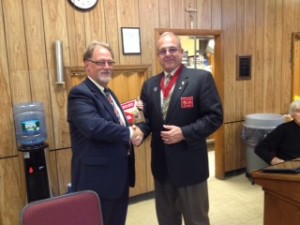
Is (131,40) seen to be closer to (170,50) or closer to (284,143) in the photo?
(170,50)

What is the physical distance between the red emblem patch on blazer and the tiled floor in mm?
1479

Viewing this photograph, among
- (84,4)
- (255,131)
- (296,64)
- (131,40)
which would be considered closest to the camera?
(84,4)

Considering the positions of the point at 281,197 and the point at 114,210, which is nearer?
the point at 281,197

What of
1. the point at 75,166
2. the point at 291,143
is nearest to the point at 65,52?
the point at 75,166

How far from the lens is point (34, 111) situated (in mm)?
2582

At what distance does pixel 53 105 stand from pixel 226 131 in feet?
7.42

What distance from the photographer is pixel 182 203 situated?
6.25 feet

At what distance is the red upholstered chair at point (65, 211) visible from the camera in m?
1.14

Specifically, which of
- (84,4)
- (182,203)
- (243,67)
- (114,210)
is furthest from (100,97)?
(243,67)

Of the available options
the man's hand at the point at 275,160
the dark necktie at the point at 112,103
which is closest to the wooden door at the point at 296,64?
the man's hand at the point at 275,160

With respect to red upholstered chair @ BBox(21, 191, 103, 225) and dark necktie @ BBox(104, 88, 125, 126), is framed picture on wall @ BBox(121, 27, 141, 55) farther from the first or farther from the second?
red upholstered chair @ BBox(21, 191, 103, 225)

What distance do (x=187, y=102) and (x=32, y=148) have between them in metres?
1.38

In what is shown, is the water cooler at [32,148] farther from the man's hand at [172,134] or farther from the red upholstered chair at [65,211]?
the red upholstered chair at [65,211]

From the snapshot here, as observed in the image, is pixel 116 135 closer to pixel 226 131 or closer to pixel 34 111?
pixel 34 111
